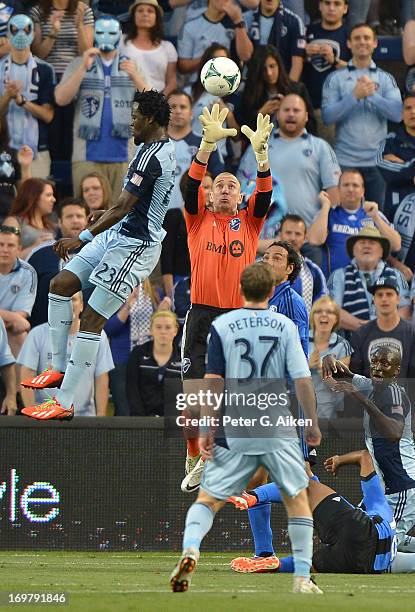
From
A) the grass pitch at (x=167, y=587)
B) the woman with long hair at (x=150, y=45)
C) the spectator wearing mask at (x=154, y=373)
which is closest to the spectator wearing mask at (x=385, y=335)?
the spectator wearing mask at (x=154, y=373)

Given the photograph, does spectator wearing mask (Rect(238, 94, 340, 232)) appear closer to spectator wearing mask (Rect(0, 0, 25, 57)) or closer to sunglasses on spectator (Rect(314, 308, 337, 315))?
sunglasses on spectator (Rect(314, 308, 337, 315))

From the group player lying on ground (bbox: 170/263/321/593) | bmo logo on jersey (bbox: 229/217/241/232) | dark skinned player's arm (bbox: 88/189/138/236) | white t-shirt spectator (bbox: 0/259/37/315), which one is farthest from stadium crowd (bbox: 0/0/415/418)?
player lying on ground (bbox: 170/263/321/593)

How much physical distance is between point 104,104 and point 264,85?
1915 mm

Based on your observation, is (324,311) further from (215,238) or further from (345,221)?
(215,238)

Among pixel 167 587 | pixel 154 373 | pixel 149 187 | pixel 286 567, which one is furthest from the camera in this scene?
pixel 154 373

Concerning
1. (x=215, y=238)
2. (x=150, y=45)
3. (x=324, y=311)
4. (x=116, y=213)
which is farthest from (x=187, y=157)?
(x=116, y=213)

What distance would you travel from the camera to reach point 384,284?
14711 mm

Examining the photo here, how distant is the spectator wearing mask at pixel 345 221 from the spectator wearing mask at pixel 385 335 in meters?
1.63

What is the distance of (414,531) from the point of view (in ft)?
42.6

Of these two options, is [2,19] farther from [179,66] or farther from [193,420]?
[193,420]

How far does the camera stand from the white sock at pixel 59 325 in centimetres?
1190

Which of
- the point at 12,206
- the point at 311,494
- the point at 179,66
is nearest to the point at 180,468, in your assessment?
the point at 311,494

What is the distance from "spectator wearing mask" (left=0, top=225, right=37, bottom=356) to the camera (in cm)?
1487

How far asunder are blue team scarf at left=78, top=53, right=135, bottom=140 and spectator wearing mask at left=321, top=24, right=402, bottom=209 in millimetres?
2436
